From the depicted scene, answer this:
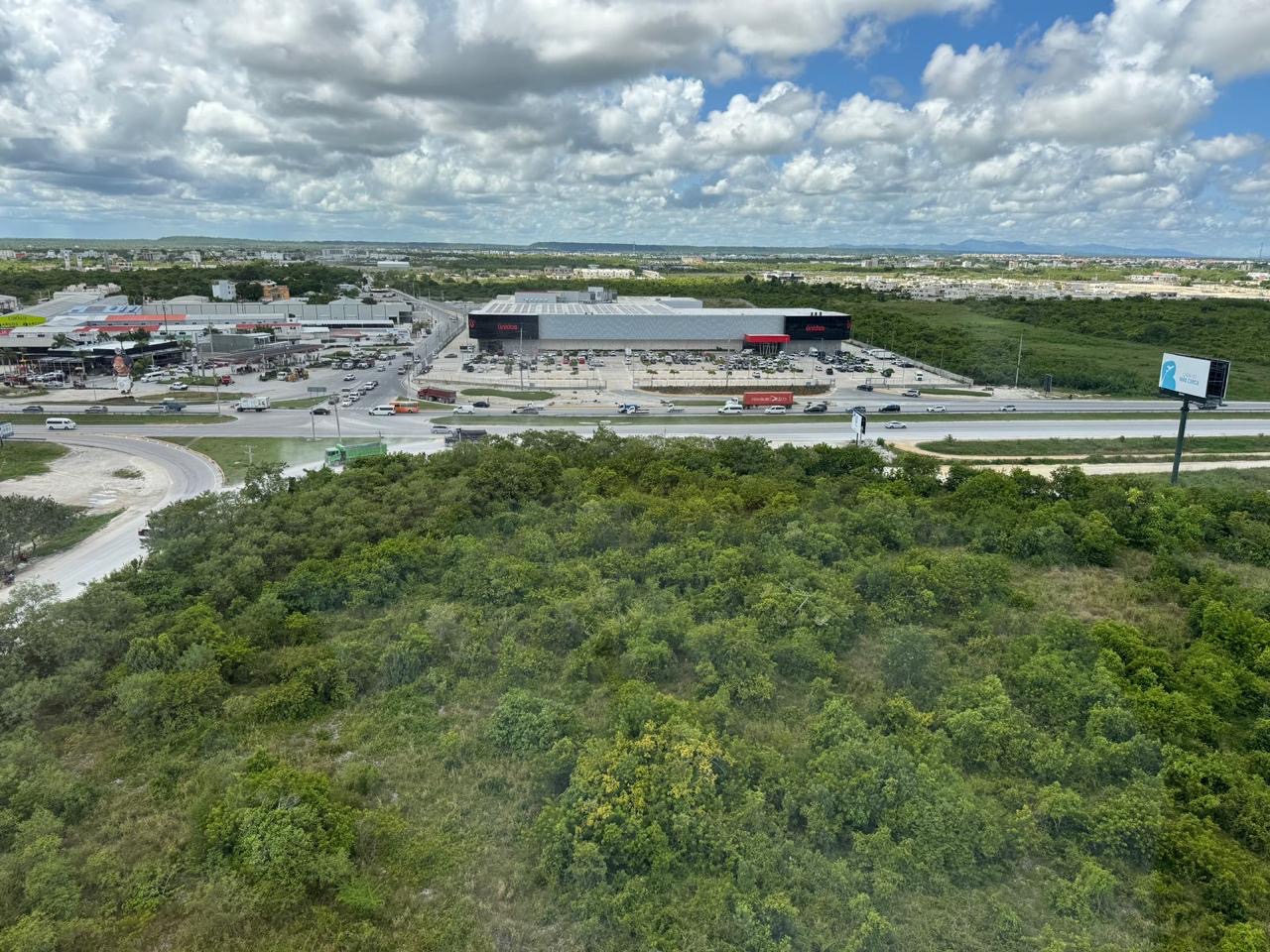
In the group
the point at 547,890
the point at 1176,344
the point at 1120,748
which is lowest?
the point at 547,890

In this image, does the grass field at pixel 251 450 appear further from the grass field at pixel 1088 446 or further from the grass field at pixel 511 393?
the grass field at pixel 1088 446

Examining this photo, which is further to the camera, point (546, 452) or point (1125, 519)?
point (546, 452)

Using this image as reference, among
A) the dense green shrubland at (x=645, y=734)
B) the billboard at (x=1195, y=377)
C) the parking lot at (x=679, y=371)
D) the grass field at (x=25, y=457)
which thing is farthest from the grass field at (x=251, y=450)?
the billboard at (x=1195, y=377)

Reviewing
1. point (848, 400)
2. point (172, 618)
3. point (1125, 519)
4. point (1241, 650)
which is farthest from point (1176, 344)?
point (172, 618)

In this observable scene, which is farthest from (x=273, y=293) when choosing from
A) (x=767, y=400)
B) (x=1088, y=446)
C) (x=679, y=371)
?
(x=1088, y=446)

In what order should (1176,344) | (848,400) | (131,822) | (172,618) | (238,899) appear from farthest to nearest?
(1176,344) < (848,400) < (172,618) < (131,822) < (238,899)

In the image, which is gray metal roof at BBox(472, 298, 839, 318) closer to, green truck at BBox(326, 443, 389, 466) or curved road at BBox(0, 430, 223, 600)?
curved road at BBox(0, 430, 223, 600)

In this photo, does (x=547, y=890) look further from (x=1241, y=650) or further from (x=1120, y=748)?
(x=1241, y=650)

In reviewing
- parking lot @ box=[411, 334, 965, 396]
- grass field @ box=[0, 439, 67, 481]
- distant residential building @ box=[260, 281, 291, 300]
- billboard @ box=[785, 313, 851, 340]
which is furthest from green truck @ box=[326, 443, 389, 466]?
distant residential building @ box=[260, 281, 291, 300]
